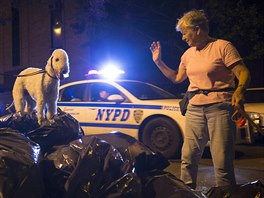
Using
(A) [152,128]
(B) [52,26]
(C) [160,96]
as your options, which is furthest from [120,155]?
(B) [52,26]

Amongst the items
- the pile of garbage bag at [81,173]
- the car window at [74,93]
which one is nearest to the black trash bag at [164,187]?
the pile of garbage bag at [81,173]

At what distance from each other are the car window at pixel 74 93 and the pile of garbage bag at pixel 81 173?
5703mm

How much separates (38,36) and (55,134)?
60.1 feet

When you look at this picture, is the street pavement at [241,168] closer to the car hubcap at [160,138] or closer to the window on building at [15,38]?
the car hubcap at [160,138]

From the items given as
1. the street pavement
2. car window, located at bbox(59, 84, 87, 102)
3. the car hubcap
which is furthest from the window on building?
the street pavement

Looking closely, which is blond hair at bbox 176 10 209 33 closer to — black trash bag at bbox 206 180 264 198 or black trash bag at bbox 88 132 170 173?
black trash bag at bbox 88 132 170 173

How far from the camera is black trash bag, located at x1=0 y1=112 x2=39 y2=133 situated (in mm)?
4035

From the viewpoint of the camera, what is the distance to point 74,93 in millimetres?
9227

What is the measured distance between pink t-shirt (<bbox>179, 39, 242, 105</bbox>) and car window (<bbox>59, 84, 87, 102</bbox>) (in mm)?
5387

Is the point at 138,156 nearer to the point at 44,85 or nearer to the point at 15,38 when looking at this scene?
the point at 44,85

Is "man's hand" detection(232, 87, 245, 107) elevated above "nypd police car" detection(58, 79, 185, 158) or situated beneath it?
elevated above

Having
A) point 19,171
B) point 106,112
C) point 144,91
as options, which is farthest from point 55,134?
point 144,91

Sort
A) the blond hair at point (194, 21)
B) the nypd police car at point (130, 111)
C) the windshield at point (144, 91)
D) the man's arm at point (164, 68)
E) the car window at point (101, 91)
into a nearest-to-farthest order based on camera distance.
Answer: the blond hair at point (194, 21) → the man's arm at point (164, 68) → the nypd police car at point (130, 111) → the windshield at point (144, 91) → the car window at point (101, 91)

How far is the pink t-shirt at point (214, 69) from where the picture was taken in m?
3.63
